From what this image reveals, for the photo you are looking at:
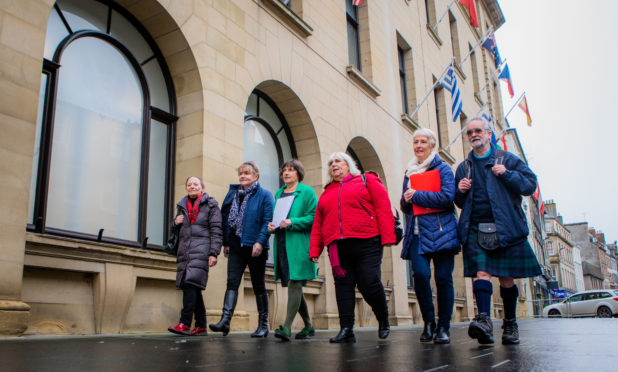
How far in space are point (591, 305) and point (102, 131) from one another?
83.3ft

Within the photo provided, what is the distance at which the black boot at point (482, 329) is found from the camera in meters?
4.08

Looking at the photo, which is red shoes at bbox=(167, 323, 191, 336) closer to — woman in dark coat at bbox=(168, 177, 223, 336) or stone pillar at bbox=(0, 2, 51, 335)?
woman in dark coat at bbox=(168, 177, 223, 336)

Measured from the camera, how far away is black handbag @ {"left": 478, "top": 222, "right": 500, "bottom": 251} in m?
4.27

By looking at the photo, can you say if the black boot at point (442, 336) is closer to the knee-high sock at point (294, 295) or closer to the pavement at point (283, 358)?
the pavement at point (283, 358)

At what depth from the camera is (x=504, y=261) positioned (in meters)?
4.29

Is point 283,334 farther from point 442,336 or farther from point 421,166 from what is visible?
point 421,166

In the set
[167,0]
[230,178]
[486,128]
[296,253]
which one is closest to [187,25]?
[167,0]

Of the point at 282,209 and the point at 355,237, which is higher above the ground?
the point at 282,209

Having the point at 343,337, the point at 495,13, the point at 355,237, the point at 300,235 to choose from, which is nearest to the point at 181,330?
the point at 300,235

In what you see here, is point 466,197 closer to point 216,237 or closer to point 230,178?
point 216,237

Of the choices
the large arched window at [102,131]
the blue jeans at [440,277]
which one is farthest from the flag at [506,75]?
the blue jeans at [440,277]

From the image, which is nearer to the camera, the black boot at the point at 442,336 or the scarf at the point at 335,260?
the black boot at the point at 442,336

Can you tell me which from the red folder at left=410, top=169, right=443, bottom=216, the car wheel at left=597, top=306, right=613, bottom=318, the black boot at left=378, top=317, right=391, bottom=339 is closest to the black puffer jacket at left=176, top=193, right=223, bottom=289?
the black boot at left=378, top=317, right=391, bottom=339

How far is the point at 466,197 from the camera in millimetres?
4555
